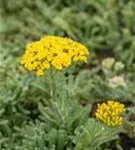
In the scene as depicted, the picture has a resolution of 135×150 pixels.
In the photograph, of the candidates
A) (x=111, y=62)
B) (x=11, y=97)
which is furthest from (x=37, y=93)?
(x=111, y=62)

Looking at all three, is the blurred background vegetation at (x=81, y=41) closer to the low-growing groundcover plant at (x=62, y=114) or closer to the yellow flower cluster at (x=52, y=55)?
the low-growing groundcover plant at (x=62, y=114)

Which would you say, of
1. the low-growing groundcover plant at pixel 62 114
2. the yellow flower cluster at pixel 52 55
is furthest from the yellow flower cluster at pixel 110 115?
the yellow flower cluster at pixel 52 55

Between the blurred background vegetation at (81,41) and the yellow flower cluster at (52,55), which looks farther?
the blurred background vegetation at (81,41)

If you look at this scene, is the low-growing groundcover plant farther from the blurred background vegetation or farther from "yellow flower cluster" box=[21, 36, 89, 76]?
the blurred background vegetation

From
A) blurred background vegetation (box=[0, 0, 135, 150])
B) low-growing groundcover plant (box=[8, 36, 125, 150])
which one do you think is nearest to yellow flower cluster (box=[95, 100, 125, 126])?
low-growing groundcover plant (box=[8, 36, 125, 150])

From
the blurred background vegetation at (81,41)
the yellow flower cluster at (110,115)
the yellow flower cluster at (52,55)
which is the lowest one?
the yellow flower cluster at (110,115)

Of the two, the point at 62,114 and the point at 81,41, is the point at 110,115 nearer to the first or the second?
the point at 62,114

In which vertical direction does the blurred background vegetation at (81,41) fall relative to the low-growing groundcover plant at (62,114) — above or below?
above
